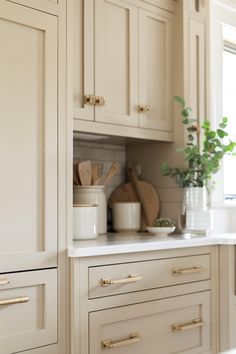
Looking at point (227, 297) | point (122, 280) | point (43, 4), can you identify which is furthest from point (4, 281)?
point (227, 297)

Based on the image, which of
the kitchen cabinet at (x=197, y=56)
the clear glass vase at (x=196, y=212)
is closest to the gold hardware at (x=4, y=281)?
the clear glass vase at (x=196, y=212)

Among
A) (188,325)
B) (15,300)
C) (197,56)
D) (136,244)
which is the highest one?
(197,56)

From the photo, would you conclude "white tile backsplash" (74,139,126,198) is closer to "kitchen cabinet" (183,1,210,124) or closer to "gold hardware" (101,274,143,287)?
"kitchen cabinet" (183,1,210,124)

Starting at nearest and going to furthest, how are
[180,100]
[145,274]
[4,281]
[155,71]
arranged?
[4,281]
[145,274]
[180,100]
[155,71]

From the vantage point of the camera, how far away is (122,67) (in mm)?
2514

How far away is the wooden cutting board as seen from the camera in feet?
9.19

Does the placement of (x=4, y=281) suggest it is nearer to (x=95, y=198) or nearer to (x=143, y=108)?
(x=95, y=198)

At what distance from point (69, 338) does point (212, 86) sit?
6.06 feet

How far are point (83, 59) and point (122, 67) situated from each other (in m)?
0.27

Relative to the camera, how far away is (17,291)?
69.6 inches

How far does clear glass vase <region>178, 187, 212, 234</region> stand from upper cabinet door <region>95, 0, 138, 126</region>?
0.48 m

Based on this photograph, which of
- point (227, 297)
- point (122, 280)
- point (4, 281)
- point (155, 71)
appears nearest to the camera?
point (4, 281)

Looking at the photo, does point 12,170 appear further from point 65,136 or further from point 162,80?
point 162,80

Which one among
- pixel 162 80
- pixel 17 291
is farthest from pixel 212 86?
pixel 17 291
